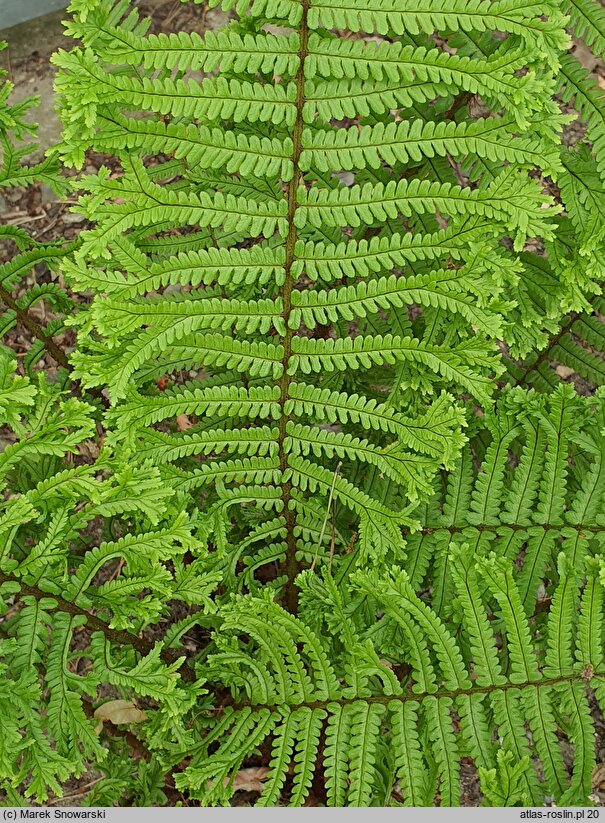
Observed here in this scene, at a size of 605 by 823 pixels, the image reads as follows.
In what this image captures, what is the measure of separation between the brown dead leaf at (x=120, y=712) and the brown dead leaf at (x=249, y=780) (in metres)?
0.47

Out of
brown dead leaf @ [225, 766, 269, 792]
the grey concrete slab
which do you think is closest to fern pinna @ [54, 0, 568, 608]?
brown dead leaf @ [225, 766, 269, 792]

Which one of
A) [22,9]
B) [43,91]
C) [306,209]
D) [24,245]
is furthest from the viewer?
[43,91]

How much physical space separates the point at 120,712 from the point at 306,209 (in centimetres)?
220

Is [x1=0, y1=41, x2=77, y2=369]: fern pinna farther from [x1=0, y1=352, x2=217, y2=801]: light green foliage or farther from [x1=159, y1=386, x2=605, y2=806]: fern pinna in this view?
[x1=159, y1=386, x2=605, y2=806]: fern pinna

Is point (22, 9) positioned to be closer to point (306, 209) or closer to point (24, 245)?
point (24, 245)

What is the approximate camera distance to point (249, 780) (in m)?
3.15

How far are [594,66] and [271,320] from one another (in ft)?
10.8

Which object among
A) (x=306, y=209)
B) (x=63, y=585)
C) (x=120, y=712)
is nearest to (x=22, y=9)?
(x=306, y=209)

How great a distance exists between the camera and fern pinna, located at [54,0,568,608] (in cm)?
189

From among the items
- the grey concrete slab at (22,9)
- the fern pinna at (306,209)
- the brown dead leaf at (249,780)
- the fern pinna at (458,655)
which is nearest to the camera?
the fern pinna at (306,209)

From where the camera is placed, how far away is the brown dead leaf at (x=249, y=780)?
10.3 ft

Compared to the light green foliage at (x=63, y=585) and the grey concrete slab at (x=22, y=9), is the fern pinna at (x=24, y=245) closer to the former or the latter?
the light green foliage at (x=63, y=585)

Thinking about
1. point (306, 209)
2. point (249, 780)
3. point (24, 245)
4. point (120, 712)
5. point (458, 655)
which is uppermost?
point (306, 209)

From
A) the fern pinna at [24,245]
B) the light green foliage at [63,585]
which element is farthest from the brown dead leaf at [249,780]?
the fern pinna at [24,245]
